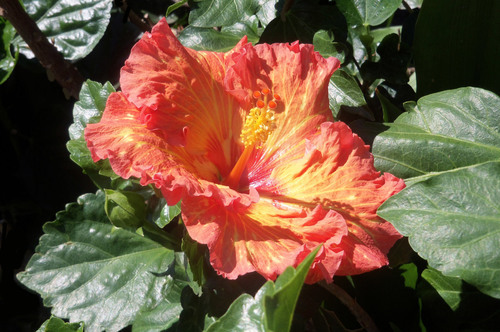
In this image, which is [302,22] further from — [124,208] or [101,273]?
[101,273]

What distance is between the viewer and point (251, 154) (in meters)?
A: 1.24

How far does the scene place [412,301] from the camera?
3.74ft

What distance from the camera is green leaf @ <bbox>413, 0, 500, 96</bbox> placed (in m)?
1.21

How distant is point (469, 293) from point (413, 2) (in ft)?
2.70

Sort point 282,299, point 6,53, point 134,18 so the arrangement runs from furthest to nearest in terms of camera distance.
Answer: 1. point 134,18
2. point 6,53
3. point 282,299

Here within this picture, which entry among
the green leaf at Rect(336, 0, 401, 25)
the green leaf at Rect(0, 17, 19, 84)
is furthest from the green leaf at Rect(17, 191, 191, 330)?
the green leaf at Rect(336, 0, 401, 25)

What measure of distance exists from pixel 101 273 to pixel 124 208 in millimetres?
170

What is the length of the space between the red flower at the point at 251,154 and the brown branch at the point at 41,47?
1.53 feet

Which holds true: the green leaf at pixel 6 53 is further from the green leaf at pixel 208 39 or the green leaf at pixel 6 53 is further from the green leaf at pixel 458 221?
the green leaf at pixel 458 221

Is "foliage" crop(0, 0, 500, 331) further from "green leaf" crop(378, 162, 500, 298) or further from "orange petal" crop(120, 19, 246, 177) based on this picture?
"orange petal" crop(120, 19, 246, 177)

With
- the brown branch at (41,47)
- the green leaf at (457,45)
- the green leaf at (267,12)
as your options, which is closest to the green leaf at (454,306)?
the green leaf at (457,45)

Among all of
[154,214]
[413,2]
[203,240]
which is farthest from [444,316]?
[413,2]

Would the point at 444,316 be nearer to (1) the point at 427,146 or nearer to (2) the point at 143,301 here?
(1) the point at 427,146

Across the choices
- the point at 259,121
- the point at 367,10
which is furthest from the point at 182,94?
the point at 367,10
